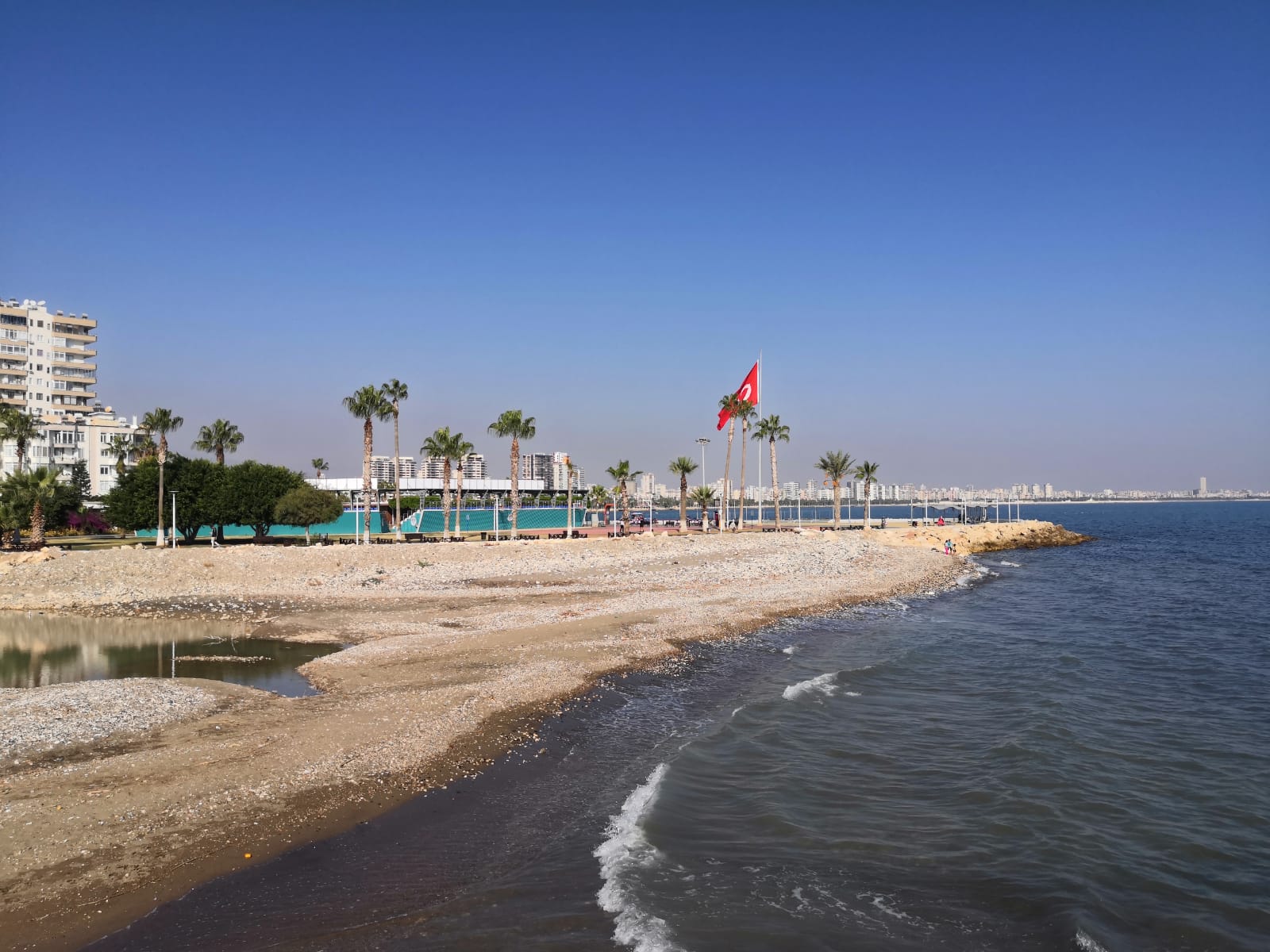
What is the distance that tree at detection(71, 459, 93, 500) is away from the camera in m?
92.3

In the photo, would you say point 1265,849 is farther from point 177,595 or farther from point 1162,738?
point 177,595

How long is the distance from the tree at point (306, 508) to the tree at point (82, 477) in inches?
1715

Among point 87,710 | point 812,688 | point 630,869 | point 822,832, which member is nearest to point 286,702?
point 87,710

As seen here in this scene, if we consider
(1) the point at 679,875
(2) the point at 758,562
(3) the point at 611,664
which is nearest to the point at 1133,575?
(2) the point at 758,562

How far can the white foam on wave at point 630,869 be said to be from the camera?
8.76 metres

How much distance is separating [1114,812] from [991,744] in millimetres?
3532

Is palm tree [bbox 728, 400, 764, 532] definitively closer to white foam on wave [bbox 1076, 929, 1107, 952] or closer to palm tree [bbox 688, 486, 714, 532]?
palm tree [bbox 688, 486, 714, 532]

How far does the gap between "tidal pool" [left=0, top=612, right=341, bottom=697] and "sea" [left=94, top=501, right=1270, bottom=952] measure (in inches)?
366

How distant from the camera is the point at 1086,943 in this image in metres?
8.91

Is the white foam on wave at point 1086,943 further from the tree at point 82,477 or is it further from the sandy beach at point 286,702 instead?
the tree at point 82,477

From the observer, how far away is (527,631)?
26.6 metres

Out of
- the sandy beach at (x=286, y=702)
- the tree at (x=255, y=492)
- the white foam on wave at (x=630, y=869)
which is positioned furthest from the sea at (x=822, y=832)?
the tree at (x=255, y=492)

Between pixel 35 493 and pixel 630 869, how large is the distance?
184 feet

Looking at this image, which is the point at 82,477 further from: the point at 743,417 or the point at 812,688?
the point at 812,688
